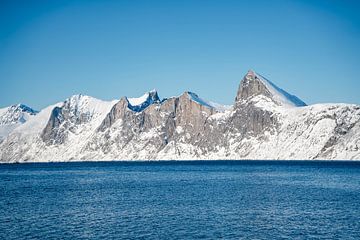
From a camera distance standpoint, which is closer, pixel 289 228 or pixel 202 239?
pixel 202 239

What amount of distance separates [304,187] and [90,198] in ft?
181

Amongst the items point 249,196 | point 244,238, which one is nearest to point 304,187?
point 249,196

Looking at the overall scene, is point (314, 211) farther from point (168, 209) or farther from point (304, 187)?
point (304, 187)

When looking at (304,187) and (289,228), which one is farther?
(304,187)

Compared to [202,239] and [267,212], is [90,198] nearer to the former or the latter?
[267,212]

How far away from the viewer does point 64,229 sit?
7350 centimetres

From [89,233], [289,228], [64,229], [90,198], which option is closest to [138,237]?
[89,233]

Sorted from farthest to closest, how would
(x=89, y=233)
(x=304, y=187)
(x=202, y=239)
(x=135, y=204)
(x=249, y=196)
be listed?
(x=304, y=187), (x=249, y=196), (x=135, y=204), (x=89, y=233), (x=202, y=239)

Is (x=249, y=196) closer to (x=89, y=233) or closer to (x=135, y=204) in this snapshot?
(x=135, y=204)

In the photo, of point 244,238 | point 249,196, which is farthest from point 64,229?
point 249,196

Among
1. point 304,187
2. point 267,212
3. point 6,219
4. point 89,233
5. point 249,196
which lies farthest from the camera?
point 304,187

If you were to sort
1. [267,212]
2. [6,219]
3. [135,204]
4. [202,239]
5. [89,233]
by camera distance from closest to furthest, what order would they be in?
[202,239] < [89,233] < [6,219] < [267,212] < [135,204]

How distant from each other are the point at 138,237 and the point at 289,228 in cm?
2155

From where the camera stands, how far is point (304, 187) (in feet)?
433
